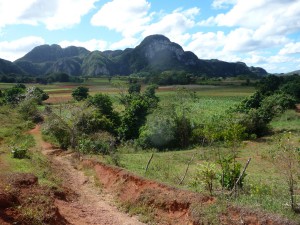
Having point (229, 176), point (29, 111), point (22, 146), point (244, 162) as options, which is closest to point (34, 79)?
point (29, 111)

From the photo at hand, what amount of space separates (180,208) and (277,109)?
3093 centimetres

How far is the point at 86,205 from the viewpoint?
1564 centimetres

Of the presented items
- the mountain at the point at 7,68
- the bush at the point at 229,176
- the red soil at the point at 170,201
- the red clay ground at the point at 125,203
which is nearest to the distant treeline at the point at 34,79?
the mountain at the point at 7,68

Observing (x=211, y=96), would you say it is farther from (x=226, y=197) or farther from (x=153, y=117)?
(x=226, y=197)

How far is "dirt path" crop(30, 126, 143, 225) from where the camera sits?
1367 centimetres

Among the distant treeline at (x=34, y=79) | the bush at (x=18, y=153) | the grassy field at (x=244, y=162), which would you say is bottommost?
the grassy field at (x=244, y=162)

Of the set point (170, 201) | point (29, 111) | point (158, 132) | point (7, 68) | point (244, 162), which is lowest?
point (244, 162)

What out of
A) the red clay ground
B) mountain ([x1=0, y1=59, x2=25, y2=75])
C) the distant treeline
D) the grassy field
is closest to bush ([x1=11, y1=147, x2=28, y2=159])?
the red clay ground

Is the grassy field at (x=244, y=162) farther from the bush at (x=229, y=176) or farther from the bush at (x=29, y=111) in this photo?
the bush at (x=29, y=111)

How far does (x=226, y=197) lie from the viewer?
41.6 ft

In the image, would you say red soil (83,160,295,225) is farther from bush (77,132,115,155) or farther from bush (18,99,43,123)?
bush (18,99,43,123)

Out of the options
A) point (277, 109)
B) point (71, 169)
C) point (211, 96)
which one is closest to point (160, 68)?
point (211, 96)

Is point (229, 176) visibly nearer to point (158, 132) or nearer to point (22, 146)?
point (22, 146)

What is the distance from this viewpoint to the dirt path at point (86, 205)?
13.7 meters
